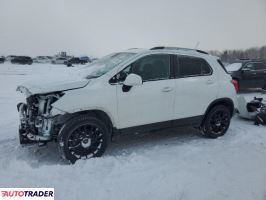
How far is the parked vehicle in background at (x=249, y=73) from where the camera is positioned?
13805 millimetres

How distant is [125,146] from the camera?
5898 millimetres

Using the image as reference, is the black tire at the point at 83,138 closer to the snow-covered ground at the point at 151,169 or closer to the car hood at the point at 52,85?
the snow-covered ground at the point at 151,169

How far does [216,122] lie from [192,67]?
4.56 ft

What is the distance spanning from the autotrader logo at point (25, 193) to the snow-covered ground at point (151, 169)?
103 mm

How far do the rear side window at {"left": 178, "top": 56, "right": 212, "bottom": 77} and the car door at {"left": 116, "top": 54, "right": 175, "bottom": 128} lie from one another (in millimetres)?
306

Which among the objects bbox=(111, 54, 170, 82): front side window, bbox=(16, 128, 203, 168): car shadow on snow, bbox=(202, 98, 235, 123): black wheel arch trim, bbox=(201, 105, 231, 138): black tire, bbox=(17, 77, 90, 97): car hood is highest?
bbox=(111, 54, 170, 82): front side window

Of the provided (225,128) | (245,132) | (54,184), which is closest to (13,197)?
(54,184)

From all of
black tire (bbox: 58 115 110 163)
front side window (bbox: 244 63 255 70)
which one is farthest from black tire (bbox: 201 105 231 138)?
front side window (bbox: 244 63 255 70)

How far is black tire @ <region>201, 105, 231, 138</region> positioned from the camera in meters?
6.37

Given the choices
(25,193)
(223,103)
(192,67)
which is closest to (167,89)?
(192,67)

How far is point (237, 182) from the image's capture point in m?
4.41

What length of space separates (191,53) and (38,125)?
3300 millimetres

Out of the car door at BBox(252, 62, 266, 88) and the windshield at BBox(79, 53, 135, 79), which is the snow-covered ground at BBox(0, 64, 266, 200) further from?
the car door at BBox(252, 62, 266, 88)


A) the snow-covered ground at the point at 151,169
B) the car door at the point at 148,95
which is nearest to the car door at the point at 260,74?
the snow-covered ground at the point at 151,169
